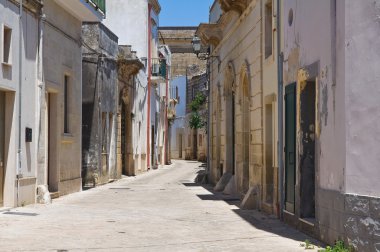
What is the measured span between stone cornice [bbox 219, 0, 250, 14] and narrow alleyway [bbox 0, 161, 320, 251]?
5049mm

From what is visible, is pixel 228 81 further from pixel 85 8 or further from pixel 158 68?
pixel 158 68

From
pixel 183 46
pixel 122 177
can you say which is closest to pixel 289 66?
pixel 122 177

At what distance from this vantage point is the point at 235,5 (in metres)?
17.6

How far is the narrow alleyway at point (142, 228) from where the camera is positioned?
9.05 m

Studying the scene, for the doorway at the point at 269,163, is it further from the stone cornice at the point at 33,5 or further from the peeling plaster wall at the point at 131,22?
the peeling plaster wall at the point at 131,22

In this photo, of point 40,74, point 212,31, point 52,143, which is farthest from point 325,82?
point 212,31

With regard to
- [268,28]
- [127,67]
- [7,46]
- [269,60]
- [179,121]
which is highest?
[127,67]

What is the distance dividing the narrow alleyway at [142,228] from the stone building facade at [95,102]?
243 inches

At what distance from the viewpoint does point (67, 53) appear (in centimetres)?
1791

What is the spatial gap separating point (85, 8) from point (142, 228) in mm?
8716

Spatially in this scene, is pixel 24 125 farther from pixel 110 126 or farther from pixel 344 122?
pixel 110 126

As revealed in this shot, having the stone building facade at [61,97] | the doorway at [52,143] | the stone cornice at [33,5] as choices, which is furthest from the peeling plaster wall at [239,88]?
the stone cornice at [33,5]

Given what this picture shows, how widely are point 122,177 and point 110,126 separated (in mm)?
4291

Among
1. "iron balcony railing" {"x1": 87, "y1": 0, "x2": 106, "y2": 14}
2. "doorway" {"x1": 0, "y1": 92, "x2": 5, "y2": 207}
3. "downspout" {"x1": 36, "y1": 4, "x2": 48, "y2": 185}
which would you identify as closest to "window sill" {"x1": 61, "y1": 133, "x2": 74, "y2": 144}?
"downspout" {"x1": 36, "y1": 4, "x2": 48, "y2": 185}
